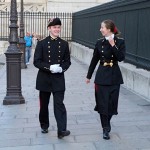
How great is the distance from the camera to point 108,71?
20.9 ft

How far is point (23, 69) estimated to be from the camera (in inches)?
687

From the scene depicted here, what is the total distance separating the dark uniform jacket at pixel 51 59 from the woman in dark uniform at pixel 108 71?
1.73 ft

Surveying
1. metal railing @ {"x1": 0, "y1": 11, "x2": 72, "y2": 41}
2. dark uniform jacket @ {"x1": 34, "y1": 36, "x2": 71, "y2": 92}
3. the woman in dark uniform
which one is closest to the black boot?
the woman in dark uniform

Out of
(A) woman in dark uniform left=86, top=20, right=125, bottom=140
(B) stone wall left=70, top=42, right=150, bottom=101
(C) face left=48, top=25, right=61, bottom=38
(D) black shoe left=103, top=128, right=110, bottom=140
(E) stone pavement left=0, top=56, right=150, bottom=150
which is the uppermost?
(C) face left=48, top=25, right=61, bottom=38

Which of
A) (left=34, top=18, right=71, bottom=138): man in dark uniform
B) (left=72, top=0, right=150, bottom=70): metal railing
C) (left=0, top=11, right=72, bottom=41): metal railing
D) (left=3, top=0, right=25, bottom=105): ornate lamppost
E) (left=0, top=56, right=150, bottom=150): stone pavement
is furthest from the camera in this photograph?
(left=0, top=11, right=72, bottom=41): metal railing

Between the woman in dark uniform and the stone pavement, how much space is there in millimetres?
407

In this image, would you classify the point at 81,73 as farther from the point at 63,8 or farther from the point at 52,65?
the point at 63,8

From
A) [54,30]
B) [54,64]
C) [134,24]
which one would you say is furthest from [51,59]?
[134,24]

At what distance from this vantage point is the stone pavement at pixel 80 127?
20.5 feet

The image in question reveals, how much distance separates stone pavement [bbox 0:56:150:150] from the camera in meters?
6.26

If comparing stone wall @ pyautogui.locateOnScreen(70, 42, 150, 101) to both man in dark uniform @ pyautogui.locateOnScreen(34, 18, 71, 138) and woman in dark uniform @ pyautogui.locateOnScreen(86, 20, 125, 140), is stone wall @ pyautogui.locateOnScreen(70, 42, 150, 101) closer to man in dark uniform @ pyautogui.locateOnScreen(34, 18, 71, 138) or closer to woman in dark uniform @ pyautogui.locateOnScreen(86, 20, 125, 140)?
woman in dark uniform @ pyautogui.locateOnScreen(86, 20, 125, 140)

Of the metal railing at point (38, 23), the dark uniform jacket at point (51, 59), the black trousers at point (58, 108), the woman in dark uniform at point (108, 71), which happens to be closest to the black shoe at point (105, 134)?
the woman in dark uniform at point (108, 71)

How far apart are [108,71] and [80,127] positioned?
1.41 meters

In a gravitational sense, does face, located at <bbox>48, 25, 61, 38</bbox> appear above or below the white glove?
above
